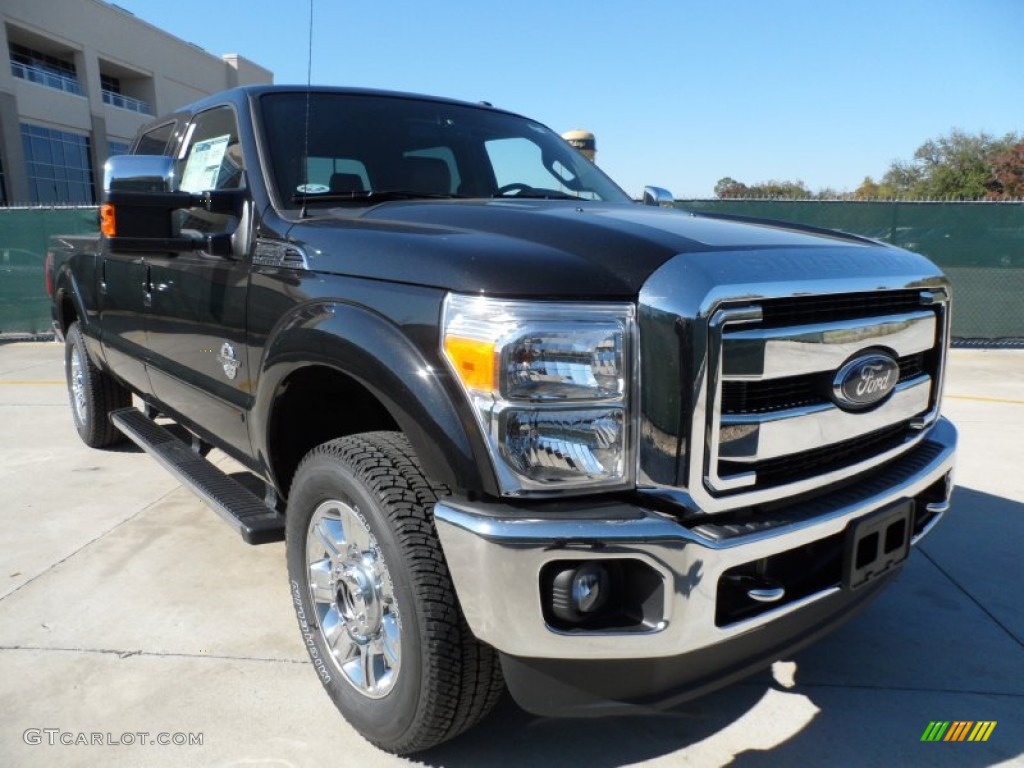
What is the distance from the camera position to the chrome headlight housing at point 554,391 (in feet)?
5.70

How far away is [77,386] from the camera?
215 inches

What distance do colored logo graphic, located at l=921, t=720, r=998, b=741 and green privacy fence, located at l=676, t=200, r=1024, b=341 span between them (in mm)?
7913

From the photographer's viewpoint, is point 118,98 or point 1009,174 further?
point 1009,174

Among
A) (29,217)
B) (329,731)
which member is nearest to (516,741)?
(329,731)

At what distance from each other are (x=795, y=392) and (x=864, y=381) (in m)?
0.25

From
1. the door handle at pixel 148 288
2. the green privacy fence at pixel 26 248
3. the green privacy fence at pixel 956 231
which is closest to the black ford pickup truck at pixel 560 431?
the door handle at pixel 148 288

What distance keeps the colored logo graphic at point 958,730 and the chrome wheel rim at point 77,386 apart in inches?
198

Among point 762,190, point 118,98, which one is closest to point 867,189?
point 762,190

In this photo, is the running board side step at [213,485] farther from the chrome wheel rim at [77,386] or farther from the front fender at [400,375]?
the chrome wheel rim at [77,386]

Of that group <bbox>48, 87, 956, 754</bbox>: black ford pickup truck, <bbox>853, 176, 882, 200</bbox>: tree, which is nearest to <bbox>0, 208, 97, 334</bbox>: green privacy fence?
<bbox>48, 87, 956, 754</bbox>: black ford pickup truck

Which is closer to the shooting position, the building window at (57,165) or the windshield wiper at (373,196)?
the windshield wiper at (373,196)

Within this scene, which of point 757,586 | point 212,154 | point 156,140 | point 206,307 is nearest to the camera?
point 757,586

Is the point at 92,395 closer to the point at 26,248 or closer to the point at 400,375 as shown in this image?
the point at 400,375

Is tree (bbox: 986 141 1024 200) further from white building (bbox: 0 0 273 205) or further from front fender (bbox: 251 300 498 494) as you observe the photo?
front fender (bbox: 251 300 498 494)
